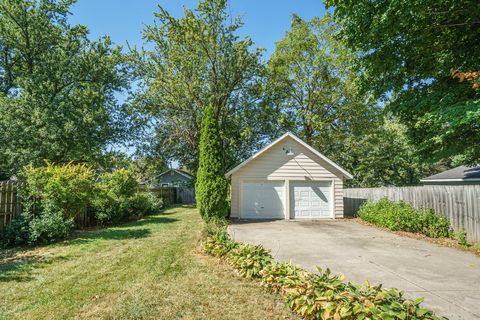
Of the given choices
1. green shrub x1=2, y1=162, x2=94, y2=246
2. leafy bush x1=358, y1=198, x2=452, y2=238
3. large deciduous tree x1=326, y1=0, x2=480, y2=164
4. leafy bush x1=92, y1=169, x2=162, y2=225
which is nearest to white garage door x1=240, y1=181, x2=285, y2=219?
leafy bush x1=358, y1=198, x2=452, y2=238


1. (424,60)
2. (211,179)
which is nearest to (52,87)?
(211,179)

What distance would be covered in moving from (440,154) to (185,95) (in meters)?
15.0

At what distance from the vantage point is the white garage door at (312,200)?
14.0 m

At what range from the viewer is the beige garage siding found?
1393 cm

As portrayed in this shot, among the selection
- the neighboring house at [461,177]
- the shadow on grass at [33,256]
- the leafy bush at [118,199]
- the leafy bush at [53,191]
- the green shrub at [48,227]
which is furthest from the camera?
the neighboring house at [461,177]

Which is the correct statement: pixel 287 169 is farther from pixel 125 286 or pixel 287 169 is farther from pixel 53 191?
pixel 125 286

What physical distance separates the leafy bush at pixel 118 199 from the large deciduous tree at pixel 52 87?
23.1ft

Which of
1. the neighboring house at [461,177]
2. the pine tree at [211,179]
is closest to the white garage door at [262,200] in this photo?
the pine tree at [211,179]

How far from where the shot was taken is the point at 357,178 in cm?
2545

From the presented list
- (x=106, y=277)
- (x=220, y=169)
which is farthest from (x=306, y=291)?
(x=220, y=169)

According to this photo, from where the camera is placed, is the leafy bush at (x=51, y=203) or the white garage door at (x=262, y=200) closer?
the leafy bush at (x=51, y=203)

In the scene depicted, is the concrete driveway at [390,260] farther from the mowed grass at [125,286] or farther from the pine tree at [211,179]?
the mowed grass at [125,286]

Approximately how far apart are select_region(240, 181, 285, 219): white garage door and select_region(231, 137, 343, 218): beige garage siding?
12.2 inches

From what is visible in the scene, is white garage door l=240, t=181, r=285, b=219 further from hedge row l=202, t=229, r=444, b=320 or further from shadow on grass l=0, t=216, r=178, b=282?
hedge row l=202, t=229, r=444, b=320
